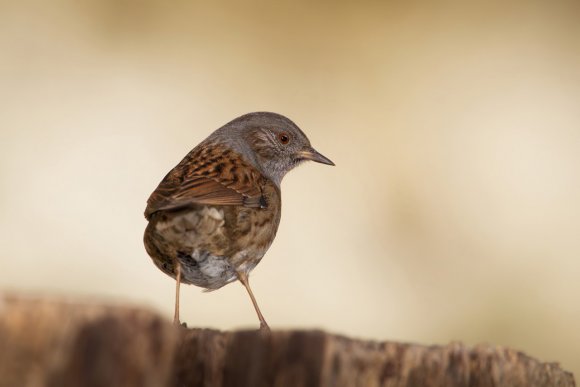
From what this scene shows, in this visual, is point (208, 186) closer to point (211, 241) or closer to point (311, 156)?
point (211, 241)

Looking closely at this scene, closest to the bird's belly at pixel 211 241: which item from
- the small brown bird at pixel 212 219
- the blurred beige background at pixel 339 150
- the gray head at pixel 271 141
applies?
the small brown bird at pixel 212 219

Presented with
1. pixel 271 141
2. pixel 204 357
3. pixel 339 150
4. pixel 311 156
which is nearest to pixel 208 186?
pixel 271 141

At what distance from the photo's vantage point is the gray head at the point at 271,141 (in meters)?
6.96

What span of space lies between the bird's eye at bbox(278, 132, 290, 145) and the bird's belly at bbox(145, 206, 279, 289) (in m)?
1.22

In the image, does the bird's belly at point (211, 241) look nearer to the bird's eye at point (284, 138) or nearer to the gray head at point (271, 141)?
the gray head at point (271, 141)

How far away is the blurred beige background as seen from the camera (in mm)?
7883

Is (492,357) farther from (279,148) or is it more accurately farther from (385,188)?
(385,188)

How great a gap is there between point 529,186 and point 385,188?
118 centimetres

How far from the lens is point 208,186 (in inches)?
221

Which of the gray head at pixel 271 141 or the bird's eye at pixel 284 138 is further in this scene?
the bird's eye at pixel 284 138

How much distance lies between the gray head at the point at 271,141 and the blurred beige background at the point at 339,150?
124 centimetres

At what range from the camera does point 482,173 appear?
8609mm

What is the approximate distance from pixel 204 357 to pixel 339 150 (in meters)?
5.55

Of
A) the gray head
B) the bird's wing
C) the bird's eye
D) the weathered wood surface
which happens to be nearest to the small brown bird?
the bird's wing
